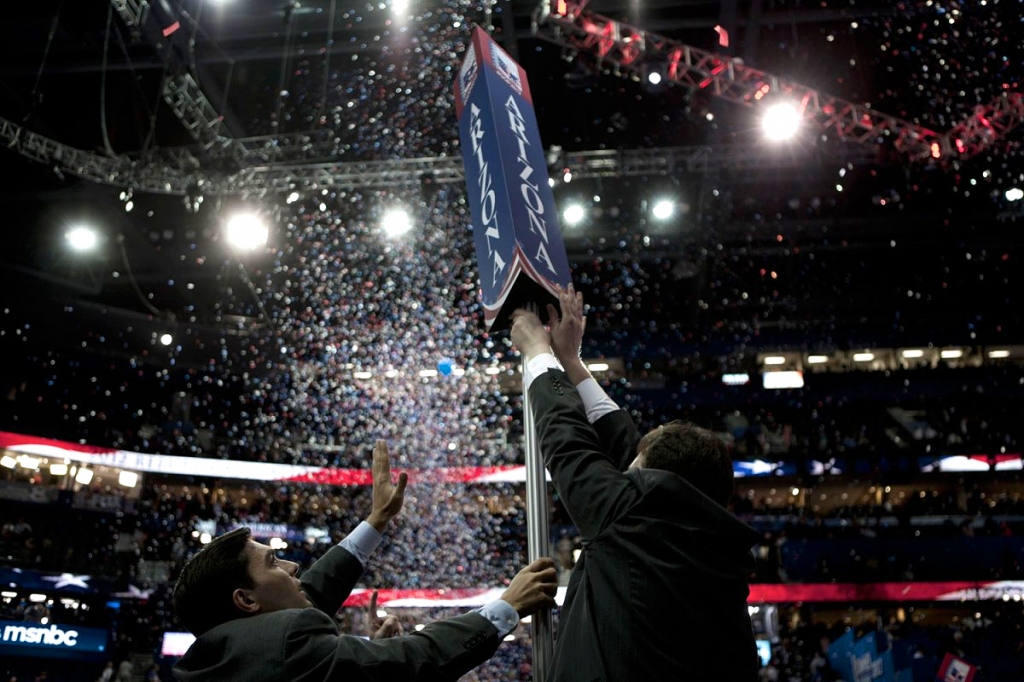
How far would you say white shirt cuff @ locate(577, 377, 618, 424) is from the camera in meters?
1.81

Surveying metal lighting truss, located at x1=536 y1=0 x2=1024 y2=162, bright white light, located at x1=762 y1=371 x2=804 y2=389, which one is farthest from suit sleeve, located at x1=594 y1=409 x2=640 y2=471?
bright white light, located at x1=762 y1=371 x2=804 y2=389

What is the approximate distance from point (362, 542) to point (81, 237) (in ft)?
54.0

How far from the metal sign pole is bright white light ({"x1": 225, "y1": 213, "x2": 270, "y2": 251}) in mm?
11249

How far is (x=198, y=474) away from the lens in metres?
21.0

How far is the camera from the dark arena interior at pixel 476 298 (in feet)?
35.3

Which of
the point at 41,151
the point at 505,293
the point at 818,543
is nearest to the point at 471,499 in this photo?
the point at 818,543

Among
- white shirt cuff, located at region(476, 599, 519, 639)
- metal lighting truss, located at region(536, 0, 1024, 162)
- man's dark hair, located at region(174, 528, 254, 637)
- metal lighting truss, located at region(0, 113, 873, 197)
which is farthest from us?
metal lighting truss, located at region(0, 113, 873, 197)

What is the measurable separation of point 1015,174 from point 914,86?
2404 mm

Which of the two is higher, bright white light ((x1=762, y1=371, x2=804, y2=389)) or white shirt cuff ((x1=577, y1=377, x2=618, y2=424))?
bright white light ((x1=762, y1=371, x2=804, y2=389))

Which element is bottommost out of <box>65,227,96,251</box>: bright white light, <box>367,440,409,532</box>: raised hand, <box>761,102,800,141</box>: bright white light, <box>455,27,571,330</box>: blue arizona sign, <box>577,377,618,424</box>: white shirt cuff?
<box>367,440,409,532</box>: raised hand

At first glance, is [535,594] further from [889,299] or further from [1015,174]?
[889,299]

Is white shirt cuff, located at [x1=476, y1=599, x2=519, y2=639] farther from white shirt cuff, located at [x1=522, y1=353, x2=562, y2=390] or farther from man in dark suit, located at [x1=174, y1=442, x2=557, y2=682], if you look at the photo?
white shirt cuff, located at [x1=522, y1=353, x2=562, y2=390]

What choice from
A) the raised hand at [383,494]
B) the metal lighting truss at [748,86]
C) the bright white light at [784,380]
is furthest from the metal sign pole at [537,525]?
the bright white light at [784,380]

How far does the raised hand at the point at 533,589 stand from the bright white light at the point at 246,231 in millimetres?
11492
